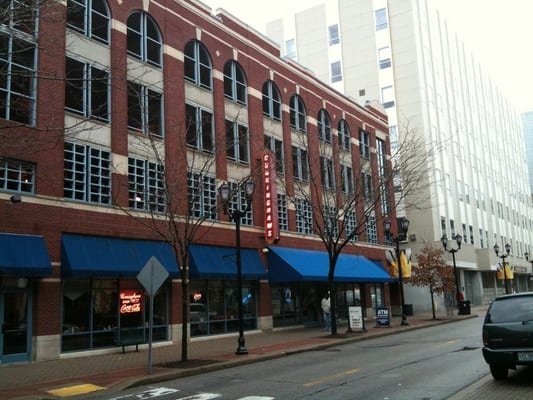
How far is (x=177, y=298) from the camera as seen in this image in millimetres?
22047

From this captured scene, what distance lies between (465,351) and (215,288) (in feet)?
37.7

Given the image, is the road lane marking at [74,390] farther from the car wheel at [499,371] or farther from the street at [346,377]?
the car wheel at [499,371]

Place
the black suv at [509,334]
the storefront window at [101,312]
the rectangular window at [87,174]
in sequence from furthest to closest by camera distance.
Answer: the rectangular window at [87,174] → the storefront window at [101,312] → the black suv at [509,334]

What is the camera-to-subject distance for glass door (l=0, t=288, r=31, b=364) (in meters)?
16.4

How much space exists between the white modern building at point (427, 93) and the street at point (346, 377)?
Result: 28.6 meters

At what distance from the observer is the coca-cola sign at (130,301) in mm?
20031

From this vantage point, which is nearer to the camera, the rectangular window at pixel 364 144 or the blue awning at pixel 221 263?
the blue awning at pixel 221 263

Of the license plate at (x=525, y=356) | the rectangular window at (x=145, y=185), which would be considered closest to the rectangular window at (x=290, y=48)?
the rectangular window at (x=145, y=185)

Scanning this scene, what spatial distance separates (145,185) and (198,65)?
709 centimetres

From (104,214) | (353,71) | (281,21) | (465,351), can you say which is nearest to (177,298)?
(104,214)

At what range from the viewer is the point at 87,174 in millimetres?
19609

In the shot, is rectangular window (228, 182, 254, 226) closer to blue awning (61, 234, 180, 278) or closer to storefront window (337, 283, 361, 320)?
blue awning (61, 234, 180, 278)

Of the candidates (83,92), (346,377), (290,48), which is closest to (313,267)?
(83,92)

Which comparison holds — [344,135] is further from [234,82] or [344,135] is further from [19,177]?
[19,177]
